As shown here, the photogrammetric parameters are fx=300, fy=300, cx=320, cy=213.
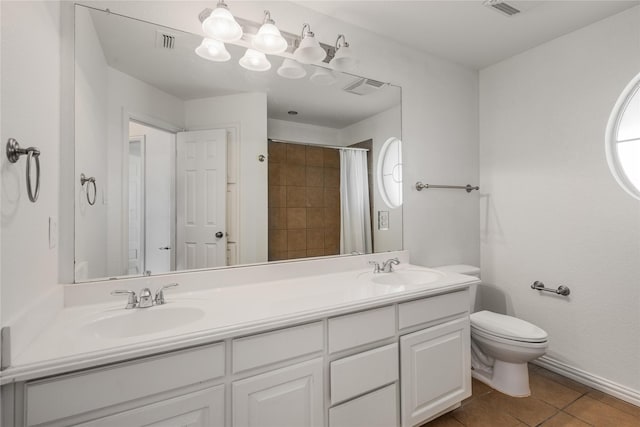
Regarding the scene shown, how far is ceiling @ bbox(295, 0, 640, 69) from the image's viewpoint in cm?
183

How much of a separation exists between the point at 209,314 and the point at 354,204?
1.19 metres

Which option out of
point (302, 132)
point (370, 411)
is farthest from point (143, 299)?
point (302, 132)

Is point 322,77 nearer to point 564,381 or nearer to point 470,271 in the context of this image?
point 470,271

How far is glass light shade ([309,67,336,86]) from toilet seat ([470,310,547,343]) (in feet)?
6.19

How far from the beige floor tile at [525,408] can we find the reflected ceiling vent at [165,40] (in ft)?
8.98

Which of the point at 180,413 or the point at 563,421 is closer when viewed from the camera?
the point at 180,413

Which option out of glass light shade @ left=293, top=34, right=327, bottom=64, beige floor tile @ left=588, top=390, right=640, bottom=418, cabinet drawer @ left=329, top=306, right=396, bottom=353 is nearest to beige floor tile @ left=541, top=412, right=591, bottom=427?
beige floor tile @ left=588, top=390, right=640, bottom=418

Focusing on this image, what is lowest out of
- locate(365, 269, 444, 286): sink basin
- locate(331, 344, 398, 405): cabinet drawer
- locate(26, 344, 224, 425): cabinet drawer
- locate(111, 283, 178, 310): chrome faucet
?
locate(331, 344, 398, 405): cabinet drawer

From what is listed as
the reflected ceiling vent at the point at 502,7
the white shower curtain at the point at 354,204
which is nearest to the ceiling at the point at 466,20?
the reflected ceiling vent at the point at 502,7

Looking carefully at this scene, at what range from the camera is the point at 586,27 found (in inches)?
80.7

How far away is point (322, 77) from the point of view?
1.87 meters

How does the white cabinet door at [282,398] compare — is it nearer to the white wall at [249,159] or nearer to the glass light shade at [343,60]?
the white wall at [249,159]

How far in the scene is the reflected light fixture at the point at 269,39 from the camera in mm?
1542

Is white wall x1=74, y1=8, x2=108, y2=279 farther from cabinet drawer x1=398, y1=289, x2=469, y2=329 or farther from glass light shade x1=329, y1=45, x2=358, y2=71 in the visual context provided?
cabinet drawer x1=398, y1=289, x2=469, y2=329
